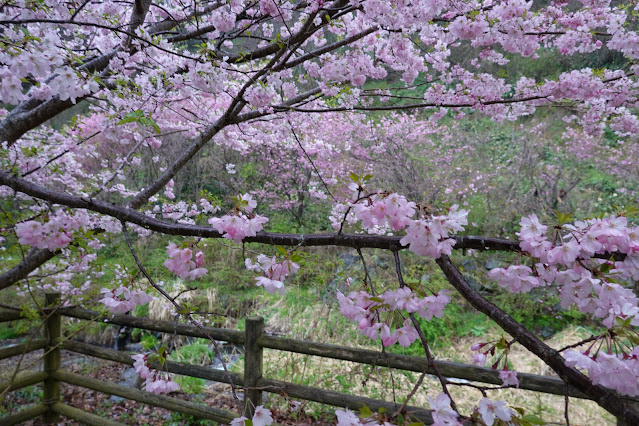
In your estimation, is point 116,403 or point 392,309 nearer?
point 392,309

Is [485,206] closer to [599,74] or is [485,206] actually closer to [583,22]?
[583,22]

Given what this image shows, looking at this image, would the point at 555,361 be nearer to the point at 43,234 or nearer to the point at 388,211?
the point at 388,211

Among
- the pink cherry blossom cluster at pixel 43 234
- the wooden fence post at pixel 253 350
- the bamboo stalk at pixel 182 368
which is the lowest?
the bamboo stalk at pixel 182 368

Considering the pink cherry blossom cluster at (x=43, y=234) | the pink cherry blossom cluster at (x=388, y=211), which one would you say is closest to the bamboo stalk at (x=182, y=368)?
the pink cherry blossom cluster at (x=43, y=234)

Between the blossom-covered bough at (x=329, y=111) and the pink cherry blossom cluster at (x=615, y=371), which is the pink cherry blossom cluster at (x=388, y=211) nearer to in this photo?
the blossom-covered bough at (x=329, y=111)

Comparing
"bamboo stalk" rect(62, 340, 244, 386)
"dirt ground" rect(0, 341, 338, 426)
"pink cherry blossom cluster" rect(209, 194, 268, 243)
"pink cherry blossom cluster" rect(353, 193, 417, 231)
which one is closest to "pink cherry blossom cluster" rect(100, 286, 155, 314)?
"pink cherry blossom cluster" rect(209, 194, 268, 243)

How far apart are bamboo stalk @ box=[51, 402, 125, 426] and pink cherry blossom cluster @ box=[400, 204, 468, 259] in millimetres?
2887

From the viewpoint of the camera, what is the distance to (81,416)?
2801 millimetres

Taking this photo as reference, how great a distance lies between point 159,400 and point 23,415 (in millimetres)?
1143

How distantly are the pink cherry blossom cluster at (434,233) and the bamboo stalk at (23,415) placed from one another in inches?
133

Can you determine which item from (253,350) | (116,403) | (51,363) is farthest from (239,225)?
(116,403)

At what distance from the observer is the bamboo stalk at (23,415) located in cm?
266

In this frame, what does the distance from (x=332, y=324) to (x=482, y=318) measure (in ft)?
6.47

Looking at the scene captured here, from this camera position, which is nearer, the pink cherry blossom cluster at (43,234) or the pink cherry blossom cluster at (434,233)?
the pink cherry blossom cluster at (434,233)
